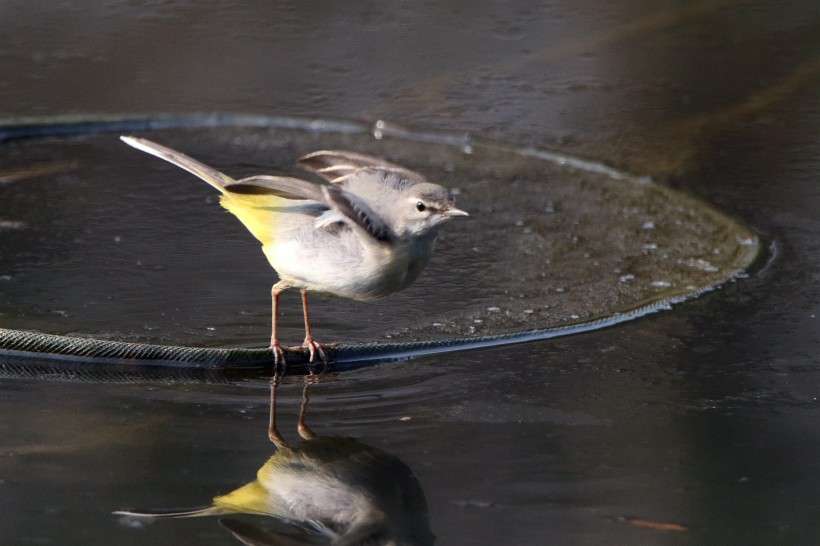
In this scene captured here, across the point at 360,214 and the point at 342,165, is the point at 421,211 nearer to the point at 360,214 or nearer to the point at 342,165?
the point at 360,214

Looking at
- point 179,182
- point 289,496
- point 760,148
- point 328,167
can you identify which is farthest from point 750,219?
point 289,496

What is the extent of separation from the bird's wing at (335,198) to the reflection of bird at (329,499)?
0.80 meters

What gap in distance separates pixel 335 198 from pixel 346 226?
15cm

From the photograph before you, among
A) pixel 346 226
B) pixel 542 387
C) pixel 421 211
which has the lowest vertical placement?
pixel 542 387

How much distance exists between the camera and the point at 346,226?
192 inches

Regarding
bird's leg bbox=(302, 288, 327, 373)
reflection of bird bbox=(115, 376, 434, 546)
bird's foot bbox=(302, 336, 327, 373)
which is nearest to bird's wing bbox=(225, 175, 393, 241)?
bird's leg bbox=(302, 288, 327, 373)

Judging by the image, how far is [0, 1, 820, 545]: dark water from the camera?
158 inches

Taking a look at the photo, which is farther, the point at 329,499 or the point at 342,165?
the point at 342,165

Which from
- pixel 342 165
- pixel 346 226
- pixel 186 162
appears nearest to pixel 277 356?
pixel 346 226

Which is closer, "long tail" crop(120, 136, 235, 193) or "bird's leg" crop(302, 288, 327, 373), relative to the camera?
"bird's leg" crop(302, 288, 327, 373)

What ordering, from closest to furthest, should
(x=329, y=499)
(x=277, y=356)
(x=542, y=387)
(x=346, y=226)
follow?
(x=329, y=499) < (x=346, y=226) < (x=542, y=387) < (x=277, y=356)

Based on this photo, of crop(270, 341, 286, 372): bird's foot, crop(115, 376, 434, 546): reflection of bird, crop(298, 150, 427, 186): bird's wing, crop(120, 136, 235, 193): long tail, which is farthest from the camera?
crop(120, 136, 235, 193): long tail

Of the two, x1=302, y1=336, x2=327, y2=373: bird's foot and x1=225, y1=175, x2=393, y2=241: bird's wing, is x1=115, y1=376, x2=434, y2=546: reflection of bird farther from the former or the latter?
x1=225, y1=175, x2=393, y2=241: bird's wing

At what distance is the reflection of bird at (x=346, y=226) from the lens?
4750mm
